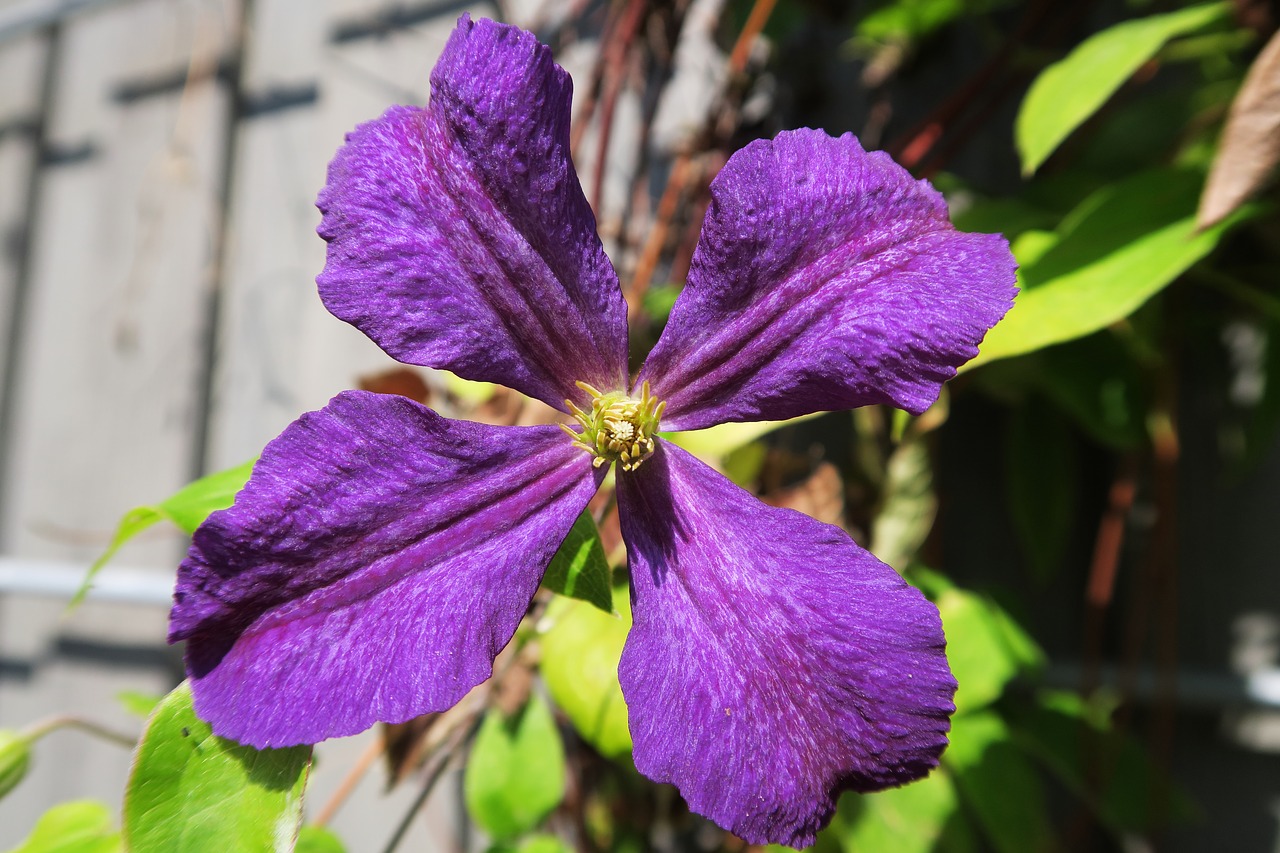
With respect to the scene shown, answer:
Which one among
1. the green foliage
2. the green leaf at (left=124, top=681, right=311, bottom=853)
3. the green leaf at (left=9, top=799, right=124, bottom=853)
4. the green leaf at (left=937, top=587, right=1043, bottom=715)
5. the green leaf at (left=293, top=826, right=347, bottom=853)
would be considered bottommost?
the green leaf at (left=293, top=826, right=347, bottom=853)

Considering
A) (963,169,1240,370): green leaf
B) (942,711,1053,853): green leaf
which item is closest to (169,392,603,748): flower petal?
(963,169,1240,370): green leaf

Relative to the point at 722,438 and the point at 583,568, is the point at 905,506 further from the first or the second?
the point at 583,568

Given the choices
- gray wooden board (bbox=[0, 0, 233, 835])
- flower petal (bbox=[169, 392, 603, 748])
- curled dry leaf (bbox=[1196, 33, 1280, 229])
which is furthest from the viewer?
gray wooden board (bbox=[0, 0, 233, 835])

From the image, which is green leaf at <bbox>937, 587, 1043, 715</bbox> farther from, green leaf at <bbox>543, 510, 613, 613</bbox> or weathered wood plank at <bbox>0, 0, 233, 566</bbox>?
weathered wood plank at <bbox>0, 0, 233, 566</bbox>

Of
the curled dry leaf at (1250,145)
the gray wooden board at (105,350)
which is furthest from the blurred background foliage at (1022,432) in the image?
the gray wooden board at (105,350)

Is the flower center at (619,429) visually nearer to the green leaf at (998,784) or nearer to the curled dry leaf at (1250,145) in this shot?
the curled dry leaf at (1250,145)

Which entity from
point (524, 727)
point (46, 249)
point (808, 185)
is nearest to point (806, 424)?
point (524, 727)

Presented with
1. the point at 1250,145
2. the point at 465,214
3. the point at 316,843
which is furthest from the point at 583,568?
the point at 1250,145

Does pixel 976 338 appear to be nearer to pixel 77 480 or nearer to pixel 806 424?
pixel 806 424
